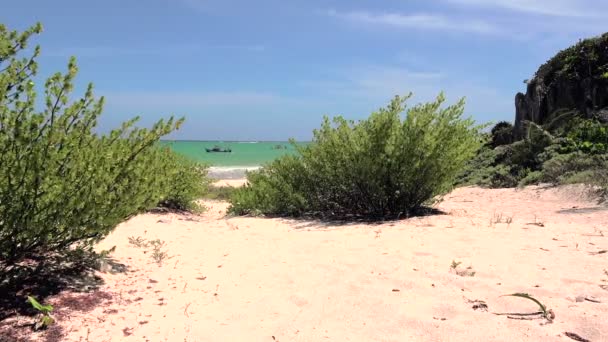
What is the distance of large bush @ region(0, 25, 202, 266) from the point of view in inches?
128

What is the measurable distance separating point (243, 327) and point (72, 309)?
4.03 feet

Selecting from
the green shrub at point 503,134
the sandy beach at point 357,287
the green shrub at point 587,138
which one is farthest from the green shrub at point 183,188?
the green shrub at point 503,134

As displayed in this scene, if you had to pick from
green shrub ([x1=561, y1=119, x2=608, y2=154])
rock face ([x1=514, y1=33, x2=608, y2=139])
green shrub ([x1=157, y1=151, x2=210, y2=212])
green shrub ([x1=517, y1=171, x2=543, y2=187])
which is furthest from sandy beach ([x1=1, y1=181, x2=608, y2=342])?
rock face ([x1=514, y1=33, x2=608, y2=139])

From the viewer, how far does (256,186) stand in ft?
32.6

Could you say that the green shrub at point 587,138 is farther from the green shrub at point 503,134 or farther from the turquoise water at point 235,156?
the turquoise water at point 235,156

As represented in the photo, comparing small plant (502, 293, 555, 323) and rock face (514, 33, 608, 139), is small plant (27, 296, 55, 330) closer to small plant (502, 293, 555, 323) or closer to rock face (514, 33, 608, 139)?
small plant (502, 293, 555, 323)

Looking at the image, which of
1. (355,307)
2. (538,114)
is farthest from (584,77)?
(355,307)

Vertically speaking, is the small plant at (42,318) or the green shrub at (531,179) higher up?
the green shrub at (531,179)

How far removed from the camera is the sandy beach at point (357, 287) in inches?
124

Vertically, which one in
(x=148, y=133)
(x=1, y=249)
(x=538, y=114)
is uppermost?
(x=538, y=114)

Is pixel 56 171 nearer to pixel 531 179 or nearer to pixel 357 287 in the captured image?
pixel 357 287

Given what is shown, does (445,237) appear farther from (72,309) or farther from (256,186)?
(256,186)

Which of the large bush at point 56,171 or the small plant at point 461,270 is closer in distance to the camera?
the large bush at point 56,171

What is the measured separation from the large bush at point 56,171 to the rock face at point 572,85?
13.7 metres
